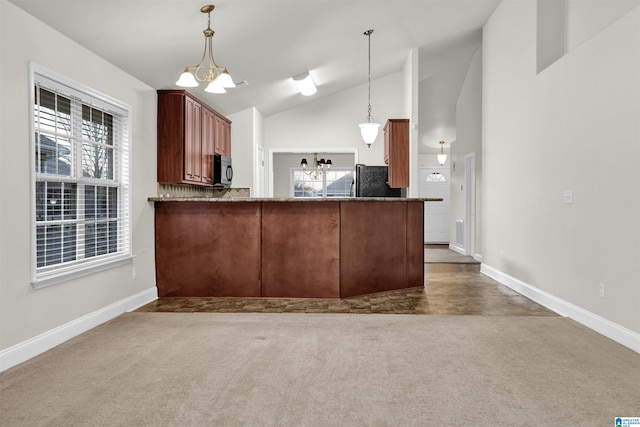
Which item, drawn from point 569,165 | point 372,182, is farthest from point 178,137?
point 569,165

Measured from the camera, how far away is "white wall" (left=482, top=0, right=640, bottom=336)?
131 inches

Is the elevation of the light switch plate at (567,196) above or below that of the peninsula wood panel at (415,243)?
above

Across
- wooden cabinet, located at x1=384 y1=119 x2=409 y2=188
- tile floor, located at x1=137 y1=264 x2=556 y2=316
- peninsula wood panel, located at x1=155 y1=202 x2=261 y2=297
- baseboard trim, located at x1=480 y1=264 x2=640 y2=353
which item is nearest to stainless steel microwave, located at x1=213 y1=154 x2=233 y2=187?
peninsula wood panel, located at x1=155 y1=202 x2=261 y2=297

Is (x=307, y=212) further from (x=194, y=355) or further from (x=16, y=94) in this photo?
(x=16, y=94)

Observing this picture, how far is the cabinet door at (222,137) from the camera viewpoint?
21.5ft

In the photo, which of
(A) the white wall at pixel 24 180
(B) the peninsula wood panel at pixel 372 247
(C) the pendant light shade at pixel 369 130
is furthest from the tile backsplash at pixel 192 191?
(C) the pendant light shade at pixel 369 130

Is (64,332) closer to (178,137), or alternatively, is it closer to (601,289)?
(178,137)

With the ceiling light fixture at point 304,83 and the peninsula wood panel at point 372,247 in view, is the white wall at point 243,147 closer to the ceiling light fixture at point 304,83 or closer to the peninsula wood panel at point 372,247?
the ceiling light fixture at point 304,83

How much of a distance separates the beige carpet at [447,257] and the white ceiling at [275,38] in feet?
11.2

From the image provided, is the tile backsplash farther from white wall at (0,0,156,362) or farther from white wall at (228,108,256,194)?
white wall at (0,0,156,362)

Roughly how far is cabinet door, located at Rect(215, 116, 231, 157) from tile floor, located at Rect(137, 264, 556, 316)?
2546 millimetres

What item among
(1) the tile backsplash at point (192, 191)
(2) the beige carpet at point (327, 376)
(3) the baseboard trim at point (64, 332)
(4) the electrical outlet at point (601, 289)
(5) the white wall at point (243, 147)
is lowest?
(2) the beige carpet at point (327, 376)

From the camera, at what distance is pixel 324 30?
5.46 meters

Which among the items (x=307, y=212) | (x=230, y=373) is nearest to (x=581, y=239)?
(x=307, y=212)
